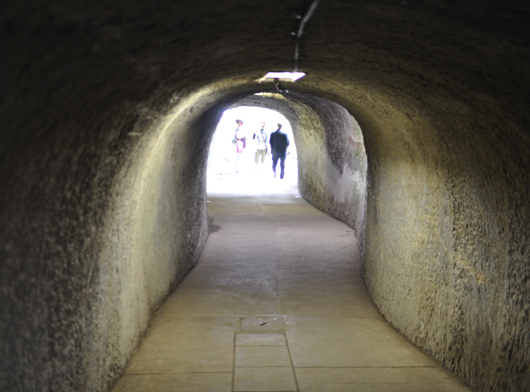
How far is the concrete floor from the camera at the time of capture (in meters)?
4.20

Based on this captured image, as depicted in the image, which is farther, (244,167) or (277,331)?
(244,167)

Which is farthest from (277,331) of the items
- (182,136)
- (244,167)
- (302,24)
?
(244,167)

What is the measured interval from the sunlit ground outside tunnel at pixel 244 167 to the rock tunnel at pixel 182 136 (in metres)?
10.9

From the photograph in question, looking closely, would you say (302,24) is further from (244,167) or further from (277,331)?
(244,167)

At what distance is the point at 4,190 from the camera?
1985 millimetres

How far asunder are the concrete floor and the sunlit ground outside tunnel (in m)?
7.88

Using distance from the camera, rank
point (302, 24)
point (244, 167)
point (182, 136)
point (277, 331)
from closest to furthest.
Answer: point (302, 24) → point (277, 331) → point (182, 136) → point (244, 167)

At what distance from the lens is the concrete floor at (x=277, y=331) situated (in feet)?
13.8

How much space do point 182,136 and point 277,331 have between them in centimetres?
233

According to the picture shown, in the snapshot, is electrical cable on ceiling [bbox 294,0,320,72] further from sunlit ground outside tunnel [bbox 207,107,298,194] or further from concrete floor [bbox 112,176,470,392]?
sunlit ground outside tunnel [bbox 207,107,298,194]

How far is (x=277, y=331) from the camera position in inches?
211

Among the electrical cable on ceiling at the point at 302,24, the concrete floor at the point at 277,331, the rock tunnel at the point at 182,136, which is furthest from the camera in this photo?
the concrete floor at the point at 277,331

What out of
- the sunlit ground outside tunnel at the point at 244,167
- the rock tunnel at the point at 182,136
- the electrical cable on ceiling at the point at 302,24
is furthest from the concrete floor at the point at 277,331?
the sunlit ground outside tunnel at the point at 244,167

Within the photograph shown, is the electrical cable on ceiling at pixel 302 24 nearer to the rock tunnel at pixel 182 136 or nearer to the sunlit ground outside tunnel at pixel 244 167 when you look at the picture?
the rock tunnel at pixel 182 136
